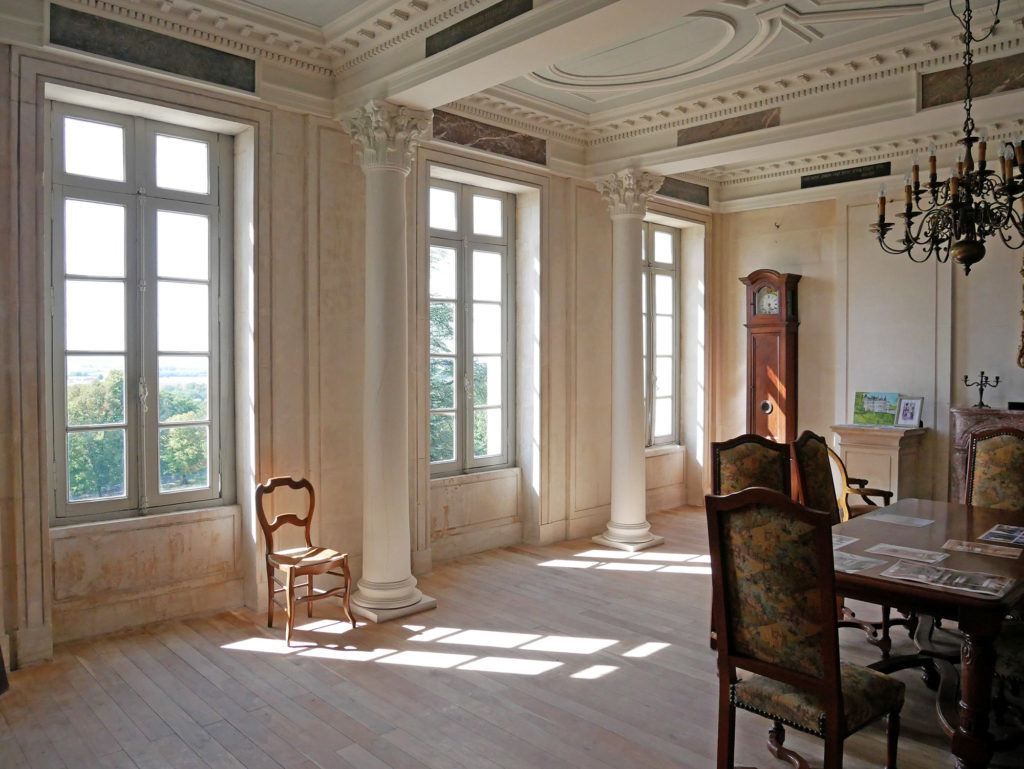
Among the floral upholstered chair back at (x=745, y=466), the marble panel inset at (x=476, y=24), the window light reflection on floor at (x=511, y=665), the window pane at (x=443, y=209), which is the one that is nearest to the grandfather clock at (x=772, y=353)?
the window pane at (x=443, y=209)

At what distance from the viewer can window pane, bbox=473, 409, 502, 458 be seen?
6.46 meters

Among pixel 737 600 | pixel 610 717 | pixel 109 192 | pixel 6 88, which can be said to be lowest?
pixel 610 717

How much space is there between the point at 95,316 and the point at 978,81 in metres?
5.48

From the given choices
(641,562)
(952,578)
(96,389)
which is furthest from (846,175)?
(96,389)

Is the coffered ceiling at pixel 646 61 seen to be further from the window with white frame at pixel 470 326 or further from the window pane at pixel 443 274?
the window pane at pixel 443 274

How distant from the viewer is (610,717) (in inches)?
135

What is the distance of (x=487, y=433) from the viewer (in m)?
6.54

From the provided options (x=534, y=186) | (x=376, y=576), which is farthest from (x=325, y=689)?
(x=534, y=186)

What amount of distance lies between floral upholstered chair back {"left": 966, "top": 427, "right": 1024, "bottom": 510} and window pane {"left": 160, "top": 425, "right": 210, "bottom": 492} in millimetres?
4791

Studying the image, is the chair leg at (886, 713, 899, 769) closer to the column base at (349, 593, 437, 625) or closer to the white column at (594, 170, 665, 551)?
the column base at (349, 593, 437, 625)

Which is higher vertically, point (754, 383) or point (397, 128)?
point (397, 128)

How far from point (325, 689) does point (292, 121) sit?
11.4ft

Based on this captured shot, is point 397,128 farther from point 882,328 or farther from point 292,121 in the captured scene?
point 882,328

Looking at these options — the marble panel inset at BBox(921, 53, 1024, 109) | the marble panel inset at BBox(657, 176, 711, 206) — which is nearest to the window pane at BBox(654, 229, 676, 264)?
the marble panel inset at BBox(657, 176, 711, 206)
